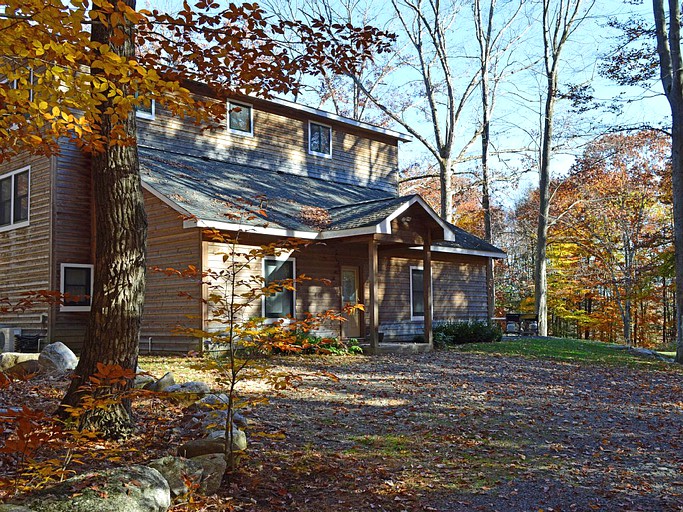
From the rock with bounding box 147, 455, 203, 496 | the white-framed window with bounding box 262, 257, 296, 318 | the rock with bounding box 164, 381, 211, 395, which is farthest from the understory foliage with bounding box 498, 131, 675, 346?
the rock with bounding box 147, 455, 203, 496

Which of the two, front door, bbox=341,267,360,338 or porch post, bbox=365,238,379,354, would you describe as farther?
front door, bbox=341,267,360,338

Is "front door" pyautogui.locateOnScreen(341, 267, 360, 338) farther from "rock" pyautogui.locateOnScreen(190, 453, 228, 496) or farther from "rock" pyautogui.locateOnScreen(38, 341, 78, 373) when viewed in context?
"rock" pyautogui.locateOnScreen(190, 453, 228, 496)

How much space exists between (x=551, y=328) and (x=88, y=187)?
30.5 meters

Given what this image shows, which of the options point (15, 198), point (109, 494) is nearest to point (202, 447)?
point (109, 494)

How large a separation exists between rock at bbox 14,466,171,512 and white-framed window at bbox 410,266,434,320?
15.5m

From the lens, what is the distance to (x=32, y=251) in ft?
50.7

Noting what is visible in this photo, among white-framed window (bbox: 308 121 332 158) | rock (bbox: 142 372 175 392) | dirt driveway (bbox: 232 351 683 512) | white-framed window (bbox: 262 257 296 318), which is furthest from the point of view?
white-framed window (bbox: 308 121 332 158)

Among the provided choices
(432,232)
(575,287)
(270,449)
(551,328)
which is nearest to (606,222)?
(575,287)

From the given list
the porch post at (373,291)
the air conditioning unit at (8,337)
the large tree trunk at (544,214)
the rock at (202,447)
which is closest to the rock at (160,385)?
the rock at (202,447)

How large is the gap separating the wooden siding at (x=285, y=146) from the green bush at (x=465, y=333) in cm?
643

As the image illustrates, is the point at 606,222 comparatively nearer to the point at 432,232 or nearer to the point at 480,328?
the point at 480,328

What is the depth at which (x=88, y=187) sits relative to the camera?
15469 mm

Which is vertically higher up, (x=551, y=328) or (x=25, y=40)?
(x=25, y=40)

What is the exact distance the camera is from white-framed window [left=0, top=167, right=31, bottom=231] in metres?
15.8
